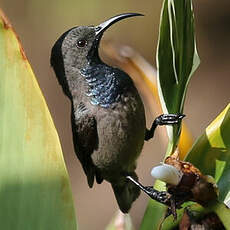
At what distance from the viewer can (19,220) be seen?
111 cm

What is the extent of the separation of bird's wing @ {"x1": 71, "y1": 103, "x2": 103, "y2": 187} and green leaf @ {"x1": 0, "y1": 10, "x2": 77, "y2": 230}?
2.13ft

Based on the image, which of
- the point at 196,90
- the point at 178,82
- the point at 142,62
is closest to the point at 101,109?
the point at 142,62

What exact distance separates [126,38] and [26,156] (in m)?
3.03

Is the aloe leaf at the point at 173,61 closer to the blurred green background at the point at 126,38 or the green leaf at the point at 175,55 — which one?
the green leaf at the point at 175,55

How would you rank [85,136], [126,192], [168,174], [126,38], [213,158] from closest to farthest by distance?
[168,174]
[213,158]
[85,136]
[126,192]
[126,38]

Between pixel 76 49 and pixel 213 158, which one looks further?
pixel 76 49

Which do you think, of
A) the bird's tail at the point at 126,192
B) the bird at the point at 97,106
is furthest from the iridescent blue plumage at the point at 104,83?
the bird's tail at the point at 126,192

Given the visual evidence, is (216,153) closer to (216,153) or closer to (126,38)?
(216,153)

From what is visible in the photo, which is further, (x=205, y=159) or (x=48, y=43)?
(x=48, y=43)

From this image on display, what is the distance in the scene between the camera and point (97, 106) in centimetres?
183

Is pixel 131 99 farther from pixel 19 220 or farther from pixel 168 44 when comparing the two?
pixel 19 220

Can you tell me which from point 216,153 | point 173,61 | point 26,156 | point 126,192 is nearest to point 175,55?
point 173,61

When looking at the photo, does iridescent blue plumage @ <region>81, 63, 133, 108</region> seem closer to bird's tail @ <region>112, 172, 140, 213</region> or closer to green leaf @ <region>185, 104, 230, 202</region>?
bird's tail @ <region>112, 172, 140, 213</region>

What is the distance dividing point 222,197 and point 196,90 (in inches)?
118
